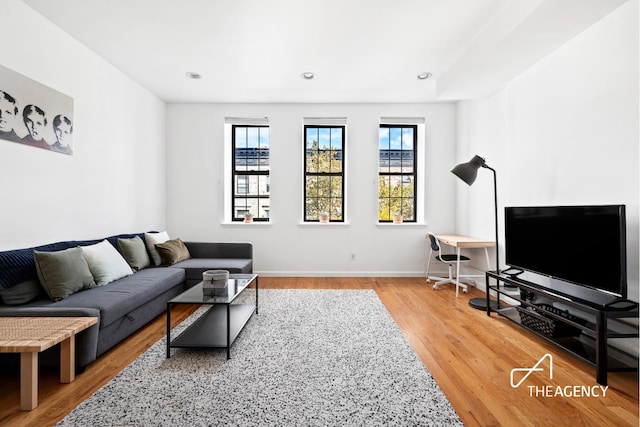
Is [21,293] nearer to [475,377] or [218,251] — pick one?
[218,251]

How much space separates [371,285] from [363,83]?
274 cm

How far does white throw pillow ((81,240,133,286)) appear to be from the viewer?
8.87ft

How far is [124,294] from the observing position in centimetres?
248

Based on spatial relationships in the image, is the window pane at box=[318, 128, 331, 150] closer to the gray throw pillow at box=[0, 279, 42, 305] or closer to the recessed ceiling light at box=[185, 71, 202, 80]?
the recessed ceiling light at box=[185, 71, 202, 80]

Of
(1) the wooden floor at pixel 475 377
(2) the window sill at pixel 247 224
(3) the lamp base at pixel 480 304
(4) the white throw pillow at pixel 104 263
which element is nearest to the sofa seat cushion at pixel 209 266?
(1) the wooden floor at pixel 475 377

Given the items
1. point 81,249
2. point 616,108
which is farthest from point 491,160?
point 81,249

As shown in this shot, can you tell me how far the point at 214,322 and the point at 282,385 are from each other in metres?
1.06

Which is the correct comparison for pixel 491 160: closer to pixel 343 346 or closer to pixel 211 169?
pixel 343 346

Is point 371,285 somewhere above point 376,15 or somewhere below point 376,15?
below

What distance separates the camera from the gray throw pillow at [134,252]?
3334mm

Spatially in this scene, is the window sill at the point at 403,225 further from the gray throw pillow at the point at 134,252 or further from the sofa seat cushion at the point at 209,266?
the gray throw pillow at the point at 134,252

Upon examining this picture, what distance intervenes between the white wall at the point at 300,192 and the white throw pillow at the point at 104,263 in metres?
1.86

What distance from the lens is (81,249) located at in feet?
8.79

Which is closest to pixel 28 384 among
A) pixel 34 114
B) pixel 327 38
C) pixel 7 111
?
pixel 7 111
